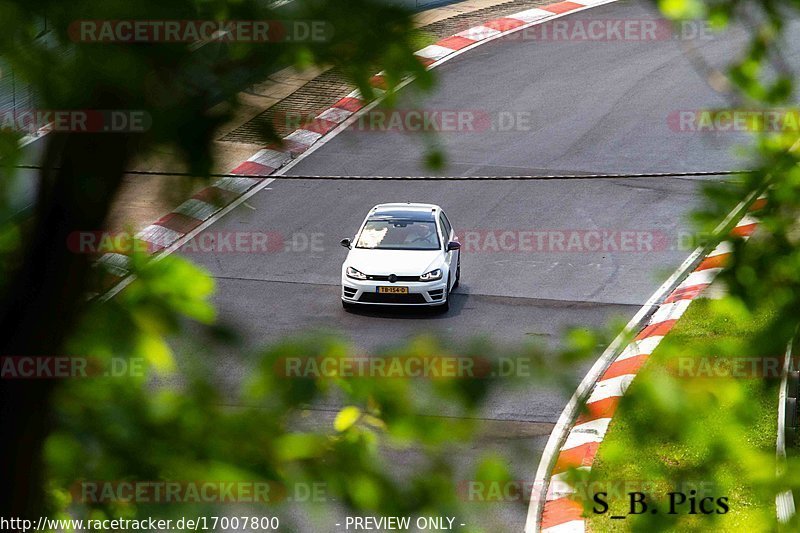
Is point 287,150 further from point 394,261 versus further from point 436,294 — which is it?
point 394,261

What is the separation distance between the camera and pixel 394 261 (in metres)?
16.5

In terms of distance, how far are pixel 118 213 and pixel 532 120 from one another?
73.4 ft

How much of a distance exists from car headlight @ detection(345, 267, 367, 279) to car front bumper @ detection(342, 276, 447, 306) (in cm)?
5

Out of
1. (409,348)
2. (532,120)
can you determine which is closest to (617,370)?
(532,120)

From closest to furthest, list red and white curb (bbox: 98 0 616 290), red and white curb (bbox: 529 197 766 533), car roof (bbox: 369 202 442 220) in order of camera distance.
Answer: red and white curb (bbox: 98 0 616 290)
red and white curb (bbox: 529 197 766 533)
car roof (bbox: 369 202 442 220)

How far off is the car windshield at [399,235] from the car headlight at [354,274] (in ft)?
2.15

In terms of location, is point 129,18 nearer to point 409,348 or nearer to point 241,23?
point 241,23

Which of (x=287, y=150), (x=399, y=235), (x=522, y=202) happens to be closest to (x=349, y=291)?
(x=399, y=235)

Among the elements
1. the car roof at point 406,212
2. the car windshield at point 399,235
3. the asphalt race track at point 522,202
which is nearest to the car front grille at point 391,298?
the asphalt race track at point 522,202

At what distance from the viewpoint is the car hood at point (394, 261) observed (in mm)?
16266

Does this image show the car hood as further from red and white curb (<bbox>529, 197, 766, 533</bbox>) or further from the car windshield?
red and white curb (<bbox>529, 197, 766, 533</bbox>)

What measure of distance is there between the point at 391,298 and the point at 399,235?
118 centimetres

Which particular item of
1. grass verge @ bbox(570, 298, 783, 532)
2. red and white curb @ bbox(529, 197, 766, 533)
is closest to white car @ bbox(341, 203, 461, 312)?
red and white curb @ bbox(529, 197, 766, 533)

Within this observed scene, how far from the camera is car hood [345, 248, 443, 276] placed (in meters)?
16.3
